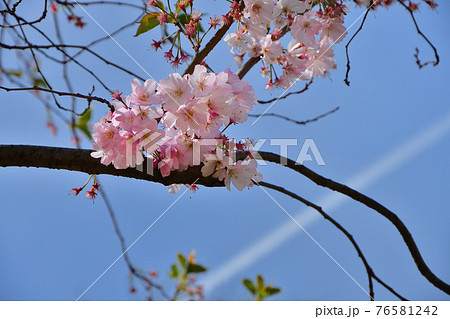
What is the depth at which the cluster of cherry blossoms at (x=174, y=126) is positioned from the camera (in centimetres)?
116

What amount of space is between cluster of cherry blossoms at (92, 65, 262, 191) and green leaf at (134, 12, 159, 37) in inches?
18.8

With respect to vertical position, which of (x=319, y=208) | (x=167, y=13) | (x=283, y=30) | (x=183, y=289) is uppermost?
(x=283, y=30)

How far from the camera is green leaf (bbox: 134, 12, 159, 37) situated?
1580mm

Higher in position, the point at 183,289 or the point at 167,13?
the point at 167,13

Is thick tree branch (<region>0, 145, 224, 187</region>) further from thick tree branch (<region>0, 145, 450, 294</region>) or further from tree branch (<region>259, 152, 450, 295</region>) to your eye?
tree branch (<region>259, 152, 450, 295</region>)

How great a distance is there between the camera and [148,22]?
1.59 meters

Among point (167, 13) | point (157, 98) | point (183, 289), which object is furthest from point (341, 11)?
point (183, 289)

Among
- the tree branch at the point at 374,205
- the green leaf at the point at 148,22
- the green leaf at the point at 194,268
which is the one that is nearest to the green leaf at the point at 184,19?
the green leaf at the point at 148,22

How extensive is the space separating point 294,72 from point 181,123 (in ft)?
3.07

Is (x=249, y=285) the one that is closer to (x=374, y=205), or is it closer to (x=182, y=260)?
(x=182, y=260)

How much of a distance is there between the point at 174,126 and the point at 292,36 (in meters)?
0.82

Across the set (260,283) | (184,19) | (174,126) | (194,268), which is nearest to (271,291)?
(260,283)

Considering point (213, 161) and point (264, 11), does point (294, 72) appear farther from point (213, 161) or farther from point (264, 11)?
point (213, 161)

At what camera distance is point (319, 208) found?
5.27 feet
